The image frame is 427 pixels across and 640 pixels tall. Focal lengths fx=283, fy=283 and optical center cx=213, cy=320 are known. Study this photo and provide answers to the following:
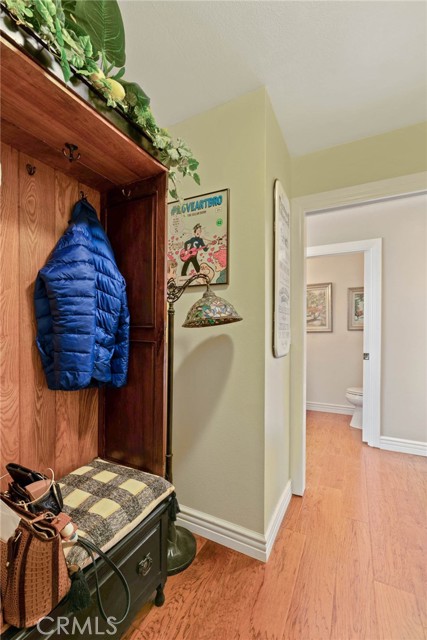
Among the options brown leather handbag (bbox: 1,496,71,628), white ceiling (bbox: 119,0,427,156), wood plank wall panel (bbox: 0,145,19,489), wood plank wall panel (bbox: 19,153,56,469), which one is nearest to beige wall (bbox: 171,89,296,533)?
white ceiling (bbox: 119,0,427,156)

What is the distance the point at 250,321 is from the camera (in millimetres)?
1586

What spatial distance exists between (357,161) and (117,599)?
2662 millimetres

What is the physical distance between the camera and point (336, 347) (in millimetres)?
4168

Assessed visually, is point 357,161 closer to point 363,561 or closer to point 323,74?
point 323,74

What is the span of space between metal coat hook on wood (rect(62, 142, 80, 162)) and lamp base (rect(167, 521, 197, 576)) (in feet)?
5.78

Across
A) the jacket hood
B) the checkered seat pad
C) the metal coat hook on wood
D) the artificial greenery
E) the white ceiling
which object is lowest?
the checkered seat pad

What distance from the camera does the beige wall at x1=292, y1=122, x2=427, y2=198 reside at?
1835 mm

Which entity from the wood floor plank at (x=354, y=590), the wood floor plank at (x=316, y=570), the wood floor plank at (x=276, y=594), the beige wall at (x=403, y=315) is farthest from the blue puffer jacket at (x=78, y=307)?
the beige wall at (x=403, y=315)

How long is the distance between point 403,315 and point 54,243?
322 cm

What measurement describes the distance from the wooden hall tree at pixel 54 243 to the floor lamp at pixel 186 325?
6.8 inches

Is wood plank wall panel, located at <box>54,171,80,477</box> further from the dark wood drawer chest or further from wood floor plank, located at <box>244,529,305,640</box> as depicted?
wood floor plank, located at <box>244,529,305,640</box>

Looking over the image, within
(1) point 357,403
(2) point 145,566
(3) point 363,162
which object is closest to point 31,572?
(2) point 145,566

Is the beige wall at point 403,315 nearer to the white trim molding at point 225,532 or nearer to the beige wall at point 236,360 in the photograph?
the beige wall at point 236,360

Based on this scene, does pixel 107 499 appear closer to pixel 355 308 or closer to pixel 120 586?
pixel 120 586
